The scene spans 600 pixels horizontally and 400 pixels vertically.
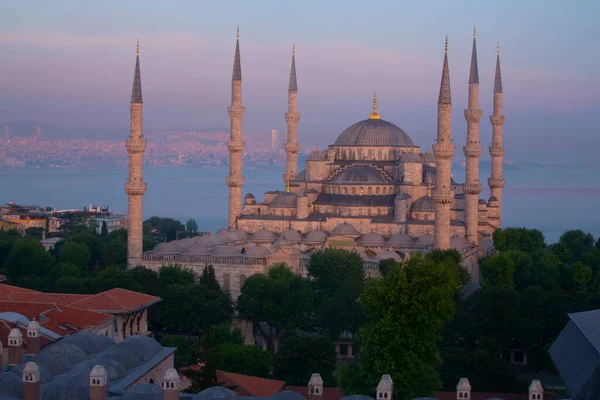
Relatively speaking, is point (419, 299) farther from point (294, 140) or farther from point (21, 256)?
point (294, 140)

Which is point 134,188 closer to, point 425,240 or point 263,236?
point 263,236

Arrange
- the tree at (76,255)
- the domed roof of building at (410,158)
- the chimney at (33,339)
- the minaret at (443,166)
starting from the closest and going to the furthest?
the chimney at (33,339), the minaret at (443,166), the tree at (76,255), the domed roof of building at (410,158)

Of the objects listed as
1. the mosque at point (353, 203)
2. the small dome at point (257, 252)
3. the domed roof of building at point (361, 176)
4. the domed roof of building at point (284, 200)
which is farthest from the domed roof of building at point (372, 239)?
the domed roof of building at point (284, 200)

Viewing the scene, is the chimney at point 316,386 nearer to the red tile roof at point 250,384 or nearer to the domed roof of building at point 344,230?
the red tile roof at point 250,384

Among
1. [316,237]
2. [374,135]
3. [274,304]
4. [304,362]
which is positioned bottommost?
[304,362]

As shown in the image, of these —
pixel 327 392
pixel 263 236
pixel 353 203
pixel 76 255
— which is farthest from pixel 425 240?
pixel 327 392

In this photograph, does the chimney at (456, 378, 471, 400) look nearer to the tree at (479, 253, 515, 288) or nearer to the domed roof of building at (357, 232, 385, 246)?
the tree at (479, 253, 515, 288)
